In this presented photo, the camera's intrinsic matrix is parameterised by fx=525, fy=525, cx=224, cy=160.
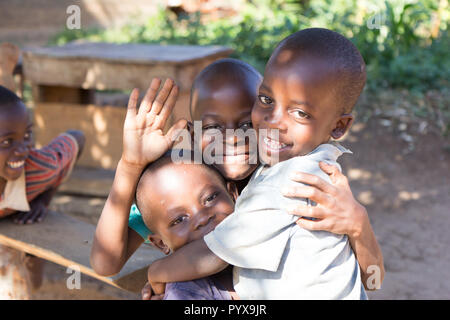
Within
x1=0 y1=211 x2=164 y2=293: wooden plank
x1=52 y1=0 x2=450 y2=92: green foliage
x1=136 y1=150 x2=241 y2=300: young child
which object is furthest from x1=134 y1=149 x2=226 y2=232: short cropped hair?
x1=52 y1=0 x2=450 y2=92: green foliage

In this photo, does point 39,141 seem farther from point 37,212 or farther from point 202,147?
point 202,147

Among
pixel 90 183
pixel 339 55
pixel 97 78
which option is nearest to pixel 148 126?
pixel 339 55

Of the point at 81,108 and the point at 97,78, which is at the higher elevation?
the point at 97,78

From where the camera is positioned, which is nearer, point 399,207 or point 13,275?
point 13,275

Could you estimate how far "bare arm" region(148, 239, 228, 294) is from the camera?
1524 mm

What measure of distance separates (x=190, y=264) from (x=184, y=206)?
7.9 inches

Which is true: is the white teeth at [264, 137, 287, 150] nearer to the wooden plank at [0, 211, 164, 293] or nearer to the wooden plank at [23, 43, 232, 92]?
the wooden plank at [0, 211, 164, 293]

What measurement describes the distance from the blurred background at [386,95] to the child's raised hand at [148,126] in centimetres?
214

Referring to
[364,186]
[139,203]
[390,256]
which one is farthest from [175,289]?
[364,186]

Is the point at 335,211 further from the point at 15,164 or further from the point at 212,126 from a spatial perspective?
the point at 15,164

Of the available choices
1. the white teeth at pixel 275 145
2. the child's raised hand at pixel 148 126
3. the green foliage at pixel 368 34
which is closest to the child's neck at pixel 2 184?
the child's raised hand at pixel 148 126

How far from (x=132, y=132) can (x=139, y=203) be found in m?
0.27

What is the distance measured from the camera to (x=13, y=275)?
2.98 m

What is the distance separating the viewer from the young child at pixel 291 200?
1416mm
